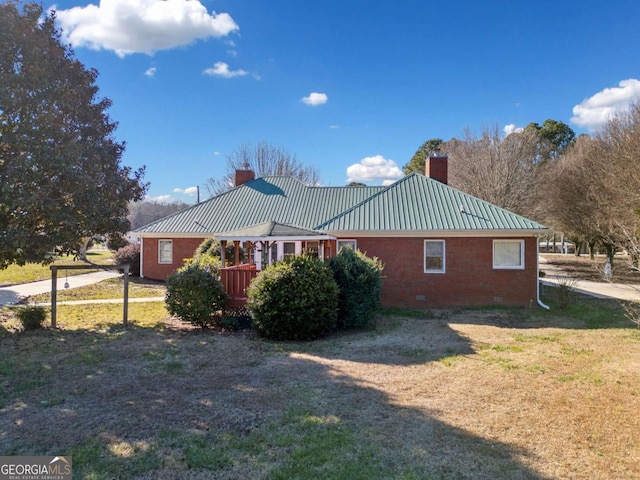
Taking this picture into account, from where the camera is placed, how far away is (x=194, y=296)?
400 inches

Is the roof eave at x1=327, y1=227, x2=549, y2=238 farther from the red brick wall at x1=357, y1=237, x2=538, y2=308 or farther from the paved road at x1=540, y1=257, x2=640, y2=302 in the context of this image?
the paved road at x1=540, y1=257, x2=640, y2=302

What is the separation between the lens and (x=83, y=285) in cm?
1900

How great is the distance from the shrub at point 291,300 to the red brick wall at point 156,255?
11832mm

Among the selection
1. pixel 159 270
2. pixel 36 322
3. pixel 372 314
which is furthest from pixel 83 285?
pixel 372 314

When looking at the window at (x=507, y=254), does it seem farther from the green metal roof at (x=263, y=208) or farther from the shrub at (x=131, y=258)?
the shrub at (x=131, y=258)

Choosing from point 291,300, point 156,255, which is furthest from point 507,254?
point 156,255

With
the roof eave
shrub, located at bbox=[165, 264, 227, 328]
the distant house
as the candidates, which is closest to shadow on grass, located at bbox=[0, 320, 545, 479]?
shrub, located at bbox=[165, 264, 227, 328]

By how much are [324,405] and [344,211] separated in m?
11.1

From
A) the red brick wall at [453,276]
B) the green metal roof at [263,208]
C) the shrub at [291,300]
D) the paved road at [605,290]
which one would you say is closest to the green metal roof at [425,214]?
the red brick wall at [453,276]

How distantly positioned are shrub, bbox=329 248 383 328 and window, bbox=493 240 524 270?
5.82 metres

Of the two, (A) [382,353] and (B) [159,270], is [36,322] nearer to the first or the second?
(A) [382,353]

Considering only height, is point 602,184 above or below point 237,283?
above

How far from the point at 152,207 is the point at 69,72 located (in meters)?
71.5

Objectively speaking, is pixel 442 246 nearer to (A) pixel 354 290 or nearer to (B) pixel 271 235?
(A) pixel 354 290
